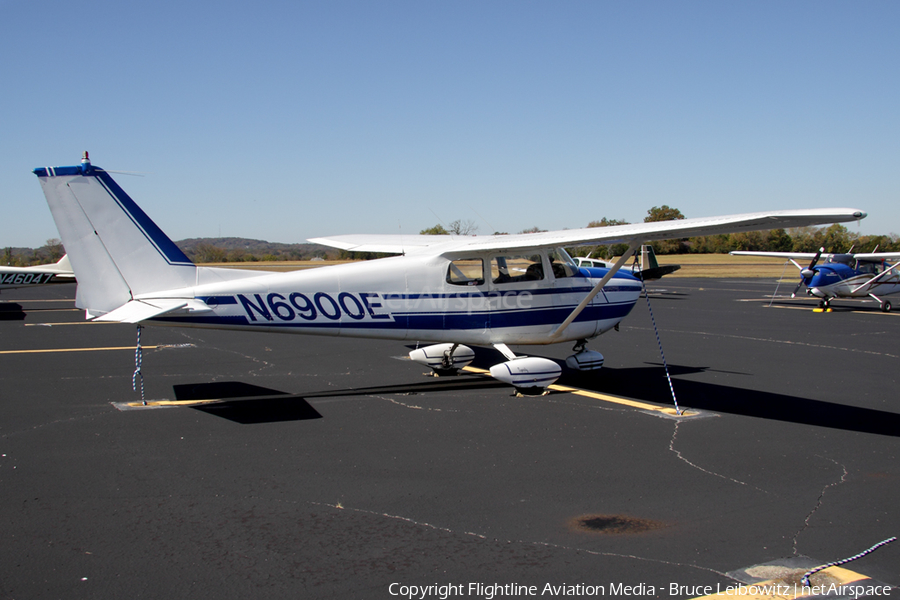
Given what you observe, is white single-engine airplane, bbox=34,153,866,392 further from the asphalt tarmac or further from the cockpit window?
the asphalt tarmac

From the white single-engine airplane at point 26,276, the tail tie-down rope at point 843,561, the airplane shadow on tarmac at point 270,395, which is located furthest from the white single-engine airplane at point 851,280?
the white single-engine airplane at point 26,276

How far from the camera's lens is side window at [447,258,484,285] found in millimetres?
8500

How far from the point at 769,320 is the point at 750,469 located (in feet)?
44.0

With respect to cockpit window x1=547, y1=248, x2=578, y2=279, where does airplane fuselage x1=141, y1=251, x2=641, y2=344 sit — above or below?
below

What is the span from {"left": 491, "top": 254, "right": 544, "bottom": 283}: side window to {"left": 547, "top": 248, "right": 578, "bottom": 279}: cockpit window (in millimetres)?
228

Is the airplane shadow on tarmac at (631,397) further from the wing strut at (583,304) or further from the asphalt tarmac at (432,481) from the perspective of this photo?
the wing strut at (583,304)

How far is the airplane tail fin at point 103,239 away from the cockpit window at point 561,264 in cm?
510

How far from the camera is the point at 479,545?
158 inches

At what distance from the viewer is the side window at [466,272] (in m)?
8.50

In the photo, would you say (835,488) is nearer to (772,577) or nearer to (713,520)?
(713,520)

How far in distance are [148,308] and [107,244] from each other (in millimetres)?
927

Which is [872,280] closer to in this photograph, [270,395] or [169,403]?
[270,395]

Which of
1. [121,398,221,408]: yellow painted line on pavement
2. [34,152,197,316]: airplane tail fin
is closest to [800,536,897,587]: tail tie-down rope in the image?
[121,398,221,408]: yellow painted line on pavement

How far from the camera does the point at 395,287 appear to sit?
8156mm
